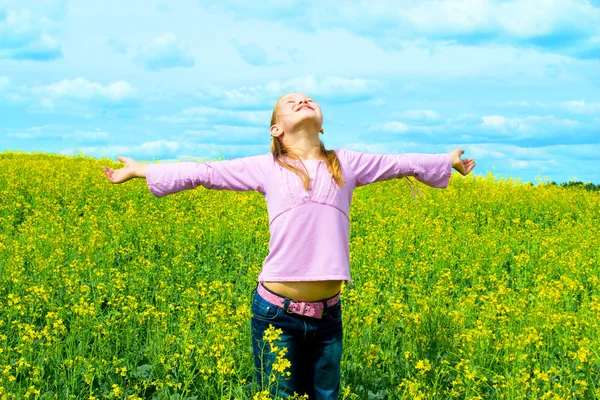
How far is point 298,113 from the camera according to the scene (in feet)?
11.2

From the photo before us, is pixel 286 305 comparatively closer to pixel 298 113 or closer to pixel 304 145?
pixel 304 145

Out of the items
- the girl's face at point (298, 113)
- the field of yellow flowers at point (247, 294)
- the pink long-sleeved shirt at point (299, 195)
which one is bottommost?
the field of yellow flowers at point (247, 294)

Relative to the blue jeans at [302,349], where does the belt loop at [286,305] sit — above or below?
above

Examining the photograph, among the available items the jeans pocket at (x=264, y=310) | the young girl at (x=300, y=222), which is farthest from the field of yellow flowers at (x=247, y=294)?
the jeans pocket at (x=264, y=310)

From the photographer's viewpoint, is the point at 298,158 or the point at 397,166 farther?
the point at 397,166

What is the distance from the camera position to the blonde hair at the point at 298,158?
338cm

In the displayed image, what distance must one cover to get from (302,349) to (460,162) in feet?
4.86

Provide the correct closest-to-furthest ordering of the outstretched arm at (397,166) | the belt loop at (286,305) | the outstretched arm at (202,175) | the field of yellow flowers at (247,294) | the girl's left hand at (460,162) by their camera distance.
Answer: the belt loop at (286,305) → the outstretched arm at (202,175) → the outstretched arm at (397,166) → the girl's left hand at (460,162) → the field of yellow flowers at (247,294)

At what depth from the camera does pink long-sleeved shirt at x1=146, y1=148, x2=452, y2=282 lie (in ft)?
10.9

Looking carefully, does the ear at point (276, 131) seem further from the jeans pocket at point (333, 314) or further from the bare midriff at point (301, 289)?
the jeans pocket at point (333, 314)

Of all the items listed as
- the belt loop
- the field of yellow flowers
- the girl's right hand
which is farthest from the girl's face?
the field of yellow flowers

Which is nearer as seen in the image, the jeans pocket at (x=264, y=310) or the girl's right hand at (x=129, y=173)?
the jeans pocket at (x=264, y=310)

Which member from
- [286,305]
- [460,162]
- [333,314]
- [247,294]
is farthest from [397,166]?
[247,294]

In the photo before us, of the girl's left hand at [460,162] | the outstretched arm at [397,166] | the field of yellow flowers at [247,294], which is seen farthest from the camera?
the field of yellow flowers at [247,294]
